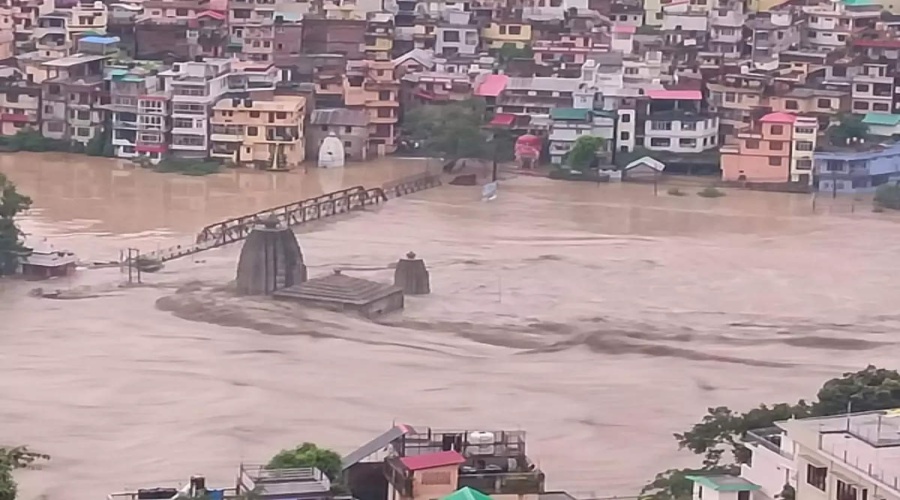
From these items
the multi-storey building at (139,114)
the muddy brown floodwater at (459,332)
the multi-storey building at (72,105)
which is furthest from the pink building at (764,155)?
the multi-storey building at (72,105)

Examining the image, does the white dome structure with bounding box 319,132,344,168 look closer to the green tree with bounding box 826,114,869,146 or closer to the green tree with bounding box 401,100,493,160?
the green tree with bounding box 401,100,493,160

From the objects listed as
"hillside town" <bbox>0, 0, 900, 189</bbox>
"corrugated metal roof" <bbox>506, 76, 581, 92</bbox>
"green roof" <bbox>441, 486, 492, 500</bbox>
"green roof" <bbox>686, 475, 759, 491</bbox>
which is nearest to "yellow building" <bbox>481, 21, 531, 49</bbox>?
"hillside town" <bbox>0, 0, 900, 189</bbox>

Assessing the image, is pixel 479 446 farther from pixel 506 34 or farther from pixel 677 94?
pixel 506 34

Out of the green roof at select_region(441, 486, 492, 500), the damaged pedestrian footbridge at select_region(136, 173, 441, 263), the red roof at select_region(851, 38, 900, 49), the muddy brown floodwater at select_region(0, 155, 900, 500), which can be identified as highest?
the red roof at select_region(851, 38, 900, 49)

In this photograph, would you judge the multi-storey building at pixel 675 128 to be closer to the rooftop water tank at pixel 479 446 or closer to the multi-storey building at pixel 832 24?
the multi-storey building at pixel 832 24

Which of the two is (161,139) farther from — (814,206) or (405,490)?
(405,490)

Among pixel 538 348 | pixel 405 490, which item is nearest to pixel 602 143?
pixel 538 348
